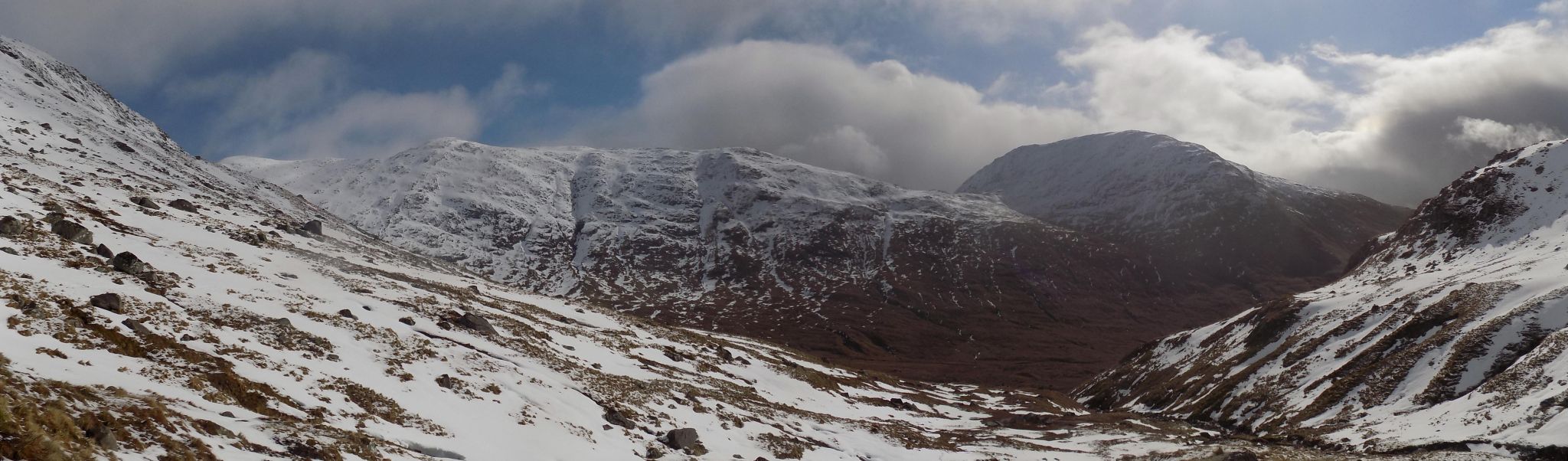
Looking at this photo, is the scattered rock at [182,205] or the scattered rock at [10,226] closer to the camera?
the scattered rock at [10,226]

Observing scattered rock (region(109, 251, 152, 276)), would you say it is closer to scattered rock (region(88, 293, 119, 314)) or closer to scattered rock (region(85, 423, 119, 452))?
scattered rock (region(88, 293, 119, 314))

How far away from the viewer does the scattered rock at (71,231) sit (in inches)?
1292

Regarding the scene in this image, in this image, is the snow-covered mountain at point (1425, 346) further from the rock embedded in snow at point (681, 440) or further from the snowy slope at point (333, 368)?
the rock embedded in snow at point (681, 440)

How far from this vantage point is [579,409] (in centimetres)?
3262

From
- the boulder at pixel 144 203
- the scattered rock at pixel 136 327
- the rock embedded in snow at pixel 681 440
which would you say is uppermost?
the boulder at pixel 144 203

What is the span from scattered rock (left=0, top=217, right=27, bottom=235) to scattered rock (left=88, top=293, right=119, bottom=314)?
397 inches

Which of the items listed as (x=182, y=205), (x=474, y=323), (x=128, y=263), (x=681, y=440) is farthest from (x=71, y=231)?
(x=182, y=205)

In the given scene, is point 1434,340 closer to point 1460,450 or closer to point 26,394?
point 1460,450

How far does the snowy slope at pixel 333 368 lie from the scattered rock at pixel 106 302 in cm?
5

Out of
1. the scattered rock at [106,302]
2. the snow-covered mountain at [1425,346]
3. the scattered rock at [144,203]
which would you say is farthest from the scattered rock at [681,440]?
the scattered rock at [144,203]

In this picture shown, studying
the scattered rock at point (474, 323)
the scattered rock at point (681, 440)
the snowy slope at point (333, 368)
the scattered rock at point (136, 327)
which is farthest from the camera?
the scattered rock at point (474, 323)

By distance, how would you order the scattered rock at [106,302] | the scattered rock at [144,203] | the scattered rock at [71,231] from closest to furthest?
the scattered rock at [106,302], the scattered rock at [71,231], the scattered rock at [144,203]

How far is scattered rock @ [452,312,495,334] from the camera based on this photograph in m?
42.5

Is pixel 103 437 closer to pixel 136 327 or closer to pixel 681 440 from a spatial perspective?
pixel 136 327
